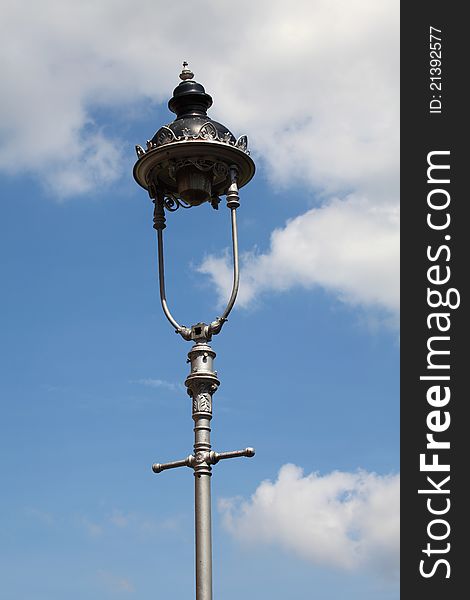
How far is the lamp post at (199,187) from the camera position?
12859mm

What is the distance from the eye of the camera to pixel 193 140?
45.0ft

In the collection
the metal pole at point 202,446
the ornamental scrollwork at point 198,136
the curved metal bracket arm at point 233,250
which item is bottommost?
the metal pole at point 202,446

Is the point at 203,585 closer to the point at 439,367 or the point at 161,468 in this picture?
the point at 161,468

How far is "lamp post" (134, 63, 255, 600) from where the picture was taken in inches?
506

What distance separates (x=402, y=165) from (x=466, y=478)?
426cm

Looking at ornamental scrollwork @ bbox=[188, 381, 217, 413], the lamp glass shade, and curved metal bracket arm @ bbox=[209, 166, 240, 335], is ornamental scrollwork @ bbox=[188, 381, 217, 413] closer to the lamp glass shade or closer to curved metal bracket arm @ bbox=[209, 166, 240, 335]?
curved metal bracket arm @ bbox=[209, 166, 240, 335]

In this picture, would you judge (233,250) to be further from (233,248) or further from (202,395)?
(202,395)

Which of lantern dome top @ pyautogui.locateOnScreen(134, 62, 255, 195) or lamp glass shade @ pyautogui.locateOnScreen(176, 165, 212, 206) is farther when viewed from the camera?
lamp glass shade @ pyautogui.locateOnScreen(176, 165, 212, 206)

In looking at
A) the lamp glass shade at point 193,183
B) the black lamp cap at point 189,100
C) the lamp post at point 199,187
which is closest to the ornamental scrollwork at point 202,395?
the lamp post at point 199,187

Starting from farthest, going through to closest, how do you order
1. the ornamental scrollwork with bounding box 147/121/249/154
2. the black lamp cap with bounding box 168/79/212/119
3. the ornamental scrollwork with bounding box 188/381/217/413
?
the black lamp cap with bounding box 168/79/212/119
the ornamental scrollwork with bounding box 147/121/249/154
the ornamental scrollwork with bounding box 188/381/217/413

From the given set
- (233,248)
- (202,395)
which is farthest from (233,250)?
(202,395)

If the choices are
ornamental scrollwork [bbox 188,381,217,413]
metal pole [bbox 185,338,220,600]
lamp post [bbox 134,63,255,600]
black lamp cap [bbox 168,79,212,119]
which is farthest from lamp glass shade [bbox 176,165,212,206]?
ornamental scrollwork [bbox 188,381,217,413]

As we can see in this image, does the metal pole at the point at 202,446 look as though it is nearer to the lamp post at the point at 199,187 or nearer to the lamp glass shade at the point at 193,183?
the lamp post at the point at 199,187

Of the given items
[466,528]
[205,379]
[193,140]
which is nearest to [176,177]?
[193,140]
